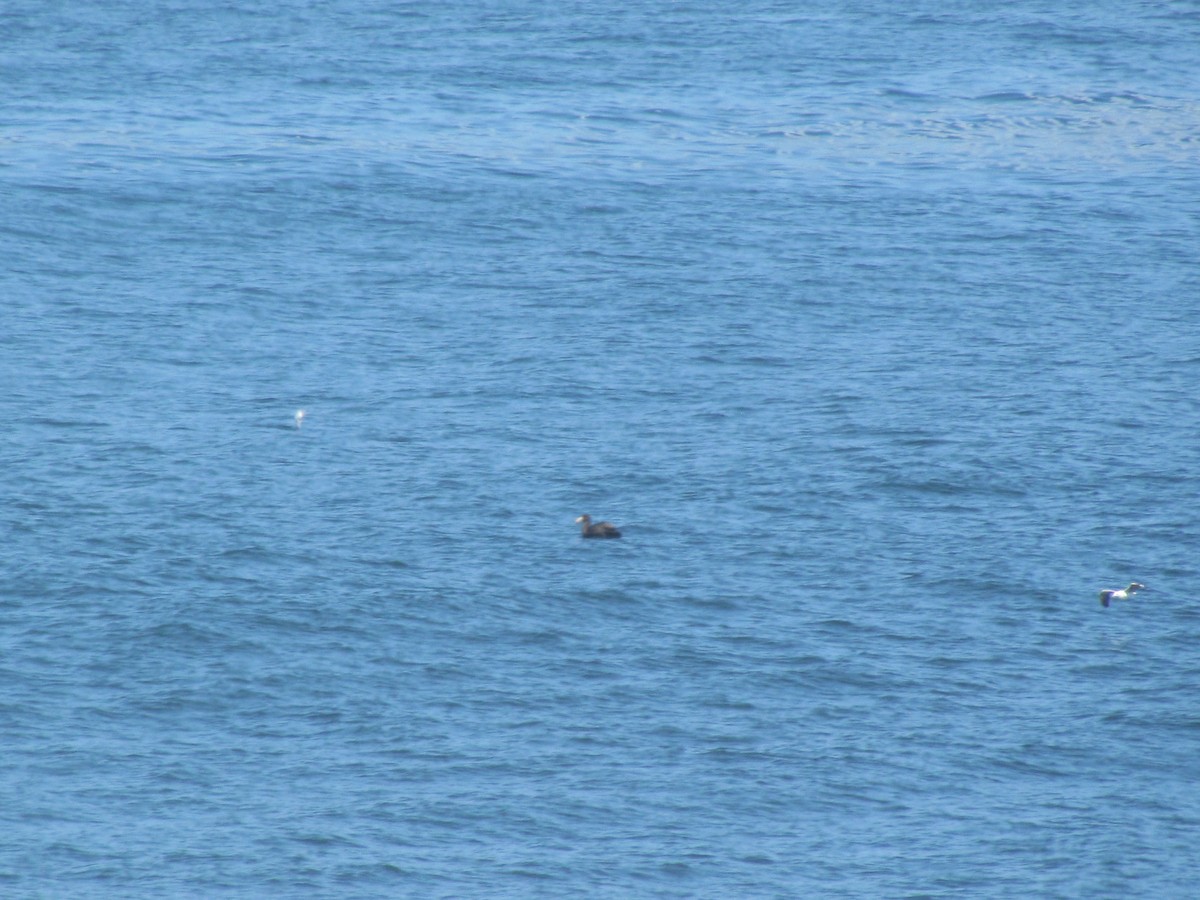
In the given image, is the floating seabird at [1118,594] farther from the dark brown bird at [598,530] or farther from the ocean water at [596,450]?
the dark brown bird at [598,530]

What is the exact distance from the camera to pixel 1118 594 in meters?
38.8

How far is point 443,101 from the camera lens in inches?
2867

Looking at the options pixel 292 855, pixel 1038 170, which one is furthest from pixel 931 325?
pixel 292 855

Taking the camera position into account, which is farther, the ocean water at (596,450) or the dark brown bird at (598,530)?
the dark brown bird at (598,530)

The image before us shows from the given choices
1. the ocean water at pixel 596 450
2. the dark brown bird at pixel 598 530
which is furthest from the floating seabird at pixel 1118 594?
the dark brown bird at pixel 598 530

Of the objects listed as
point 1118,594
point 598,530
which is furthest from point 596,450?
point 1118,594

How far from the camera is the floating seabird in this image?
127 ft

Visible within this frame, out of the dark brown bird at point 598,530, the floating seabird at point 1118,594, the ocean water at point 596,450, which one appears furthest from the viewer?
the dark brown bird at point 598,530

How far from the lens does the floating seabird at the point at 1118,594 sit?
127 ft

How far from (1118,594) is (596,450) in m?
13.2

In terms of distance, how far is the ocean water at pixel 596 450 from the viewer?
104 feet

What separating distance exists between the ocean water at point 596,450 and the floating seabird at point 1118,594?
0.84ft

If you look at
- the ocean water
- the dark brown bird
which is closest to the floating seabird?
the ocean water

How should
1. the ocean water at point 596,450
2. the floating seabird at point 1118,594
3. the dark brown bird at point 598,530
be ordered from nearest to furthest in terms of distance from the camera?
the ocean water at point 596,450
the floating seabird at point 1118,594
the dark brown bird at point 598,530
